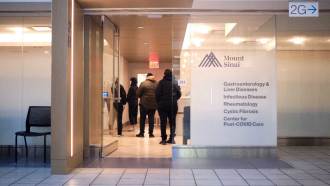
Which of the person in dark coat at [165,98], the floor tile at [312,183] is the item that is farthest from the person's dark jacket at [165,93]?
the floor tile at [312,183]

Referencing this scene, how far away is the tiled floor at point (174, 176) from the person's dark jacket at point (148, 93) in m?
4.74

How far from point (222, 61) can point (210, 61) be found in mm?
210

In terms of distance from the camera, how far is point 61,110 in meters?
6.25

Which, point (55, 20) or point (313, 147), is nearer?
point (55, 20)

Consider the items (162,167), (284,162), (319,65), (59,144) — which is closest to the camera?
(59,144)

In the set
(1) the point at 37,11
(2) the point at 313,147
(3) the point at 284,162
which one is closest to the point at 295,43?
(2) the point at 313,147

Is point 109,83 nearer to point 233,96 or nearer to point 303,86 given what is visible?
point 233,96

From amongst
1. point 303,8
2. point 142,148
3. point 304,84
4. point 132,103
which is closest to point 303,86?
point 304,84

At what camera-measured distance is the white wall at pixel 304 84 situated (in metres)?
10.0

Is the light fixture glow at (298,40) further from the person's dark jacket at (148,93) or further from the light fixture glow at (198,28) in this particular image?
the person's dark jacket at (148,93)

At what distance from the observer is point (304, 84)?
10.1 metres

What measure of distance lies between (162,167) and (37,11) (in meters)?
3.68

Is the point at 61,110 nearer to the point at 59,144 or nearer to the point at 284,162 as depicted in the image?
the point at 59,144

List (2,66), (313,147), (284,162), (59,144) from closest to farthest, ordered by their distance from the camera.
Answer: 1. (59,144)
2. (284,162)
3. (2,66)
4. (313,147)
